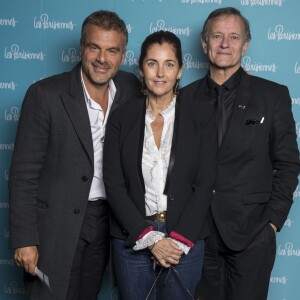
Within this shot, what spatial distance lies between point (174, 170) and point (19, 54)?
149 centimetres

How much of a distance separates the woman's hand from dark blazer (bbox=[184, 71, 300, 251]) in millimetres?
334

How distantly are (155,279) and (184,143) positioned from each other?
0.54 m

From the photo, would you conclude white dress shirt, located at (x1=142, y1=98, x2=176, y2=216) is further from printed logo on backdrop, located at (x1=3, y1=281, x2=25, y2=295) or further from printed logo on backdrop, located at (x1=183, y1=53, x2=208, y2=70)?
printed logo on backdrop, located at (x1=3, y1=281, x2=25, y2=295)

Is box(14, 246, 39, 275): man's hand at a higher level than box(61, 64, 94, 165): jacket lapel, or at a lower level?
lower

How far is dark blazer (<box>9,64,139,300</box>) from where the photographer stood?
6.95 feet

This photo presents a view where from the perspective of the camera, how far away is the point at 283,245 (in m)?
3.06

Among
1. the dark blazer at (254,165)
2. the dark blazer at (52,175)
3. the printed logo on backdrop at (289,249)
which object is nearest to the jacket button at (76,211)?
the dark blazer at (52,175)

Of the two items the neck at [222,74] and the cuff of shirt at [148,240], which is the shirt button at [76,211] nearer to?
the cuff of shirt at [148,240]

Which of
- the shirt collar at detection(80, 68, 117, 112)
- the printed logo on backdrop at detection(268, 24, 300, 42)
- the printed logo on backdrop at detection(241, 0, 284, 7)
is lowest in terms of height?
the shirt collar at detection(80, 68, 117, 112)

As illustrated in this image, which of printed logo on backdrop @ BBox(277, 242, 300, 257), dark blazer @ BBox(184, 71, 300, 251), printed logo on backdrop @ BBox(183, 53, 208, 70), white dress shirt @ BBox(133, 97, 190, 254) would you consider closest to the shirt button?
white dress shirt @ BBox(133, 97, 190, 254)

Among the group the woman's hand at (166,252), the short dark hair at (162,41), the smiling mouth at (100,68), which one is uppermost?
the short dark hair at (162,41)

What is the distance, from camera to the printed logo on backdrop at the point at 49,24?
2.97 meters

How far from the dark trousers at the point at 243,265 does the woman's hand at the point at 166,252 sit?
0.35 meters

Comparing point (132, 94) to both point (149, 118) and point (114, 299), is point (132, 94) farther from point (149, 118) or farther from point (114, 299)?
point (114, 299)
